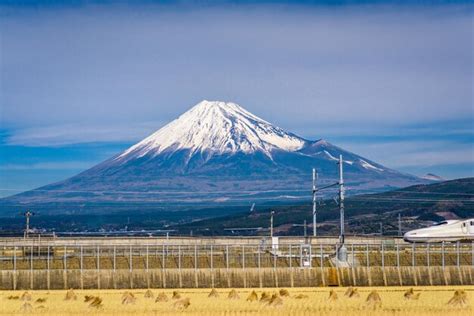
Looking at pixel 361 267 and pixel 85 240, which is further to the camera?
pixel 85 240

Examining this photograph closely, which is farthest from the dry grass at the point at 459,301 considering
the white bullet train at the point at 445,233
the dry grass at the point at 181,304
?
the white bullet train at the point at 445,233

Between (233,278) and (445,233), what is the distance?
30862 millimetres

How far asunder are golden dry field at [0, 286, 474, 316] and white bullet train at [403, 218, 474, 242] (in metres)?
33.3

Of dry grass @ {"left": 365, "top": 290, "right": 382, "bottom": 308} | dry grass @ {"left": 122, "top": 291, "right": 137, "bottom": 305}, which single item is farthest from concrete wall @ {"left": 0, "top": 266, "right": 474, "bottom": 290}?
dry grass @ {"left": 365, "top": 290, "right": 382, "bottom": 308}

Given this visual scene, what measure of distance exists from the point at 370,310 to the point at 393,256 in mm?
26438

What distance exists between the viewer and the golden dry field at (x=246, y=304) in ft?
140

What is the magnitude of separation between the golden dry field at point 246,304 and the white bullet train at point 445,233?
3333 centimetres

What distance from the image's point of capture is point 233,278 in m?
61.8

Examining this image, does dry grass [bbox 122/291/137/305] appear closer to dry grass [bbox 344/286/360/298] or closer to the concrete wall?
dry grass [bbox 344/286/360/298]

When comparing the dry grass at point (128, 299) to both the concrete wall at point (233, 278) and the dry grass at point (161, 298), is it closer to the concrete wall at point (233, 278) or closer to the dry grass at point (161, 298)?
the dry grass at point (161, 298)

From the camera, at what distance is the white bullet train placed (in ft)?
287

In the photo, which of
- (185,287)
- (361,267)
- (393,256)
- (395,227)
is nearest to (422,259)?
(393,256)

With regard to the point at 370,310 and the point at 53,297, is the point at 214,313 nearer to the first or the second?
the point at 370,310

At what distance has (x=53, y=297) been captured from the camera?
172 feet
